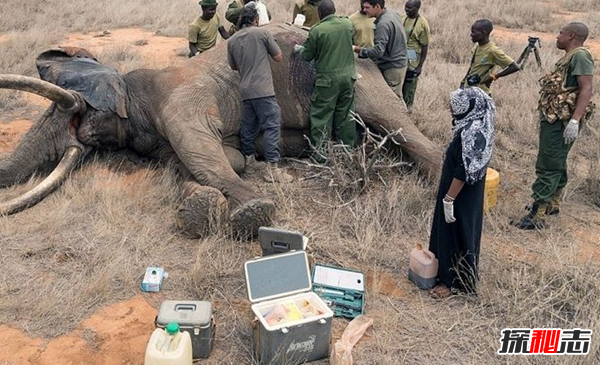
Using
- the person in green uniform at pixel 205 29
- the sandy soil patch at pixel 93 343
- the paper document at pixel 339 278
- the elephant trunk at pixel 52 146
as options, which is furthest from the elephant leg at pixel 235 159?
the person in green uniform at pixel 205 29

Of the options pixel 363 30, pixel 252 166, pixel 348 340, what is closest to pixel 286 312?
pixel 348 340

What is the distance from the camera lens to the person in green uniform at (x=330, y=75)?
21.0 feet

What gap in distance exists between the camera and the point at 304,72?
22.8 ft

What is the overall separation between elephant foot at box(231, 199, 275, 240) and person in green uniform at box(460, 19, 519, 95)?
289cm

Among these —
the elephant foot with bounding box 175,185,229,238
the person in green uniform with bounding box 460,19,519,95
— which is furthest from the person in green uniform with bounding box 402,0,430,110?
the elephant foot with bounding box 175,185,229,238

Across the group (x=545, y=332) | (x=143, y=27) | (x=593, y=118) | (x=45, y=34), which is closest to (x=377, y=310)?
(x=545, y=332)

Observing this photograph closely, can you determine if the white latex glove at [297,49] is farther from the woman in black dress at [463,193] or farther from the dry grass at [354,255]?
the woman in black dress at [463,193]

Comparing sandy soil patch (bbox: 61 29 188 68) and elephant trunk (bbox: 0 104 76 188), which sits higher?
elephant trunk (bbox: 0 104 76 188)

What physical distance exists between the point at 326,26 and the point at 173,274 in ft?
9.91

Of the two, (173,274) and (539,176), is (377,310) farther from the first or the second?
(539,176)

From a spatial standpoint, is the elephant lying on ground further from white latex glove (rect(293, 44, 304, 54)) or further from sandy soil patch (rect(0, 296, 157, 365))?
sandy soil patch (rect(0, 296, 157, 365))

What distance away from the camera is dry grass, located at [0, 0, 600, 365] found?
4.17m

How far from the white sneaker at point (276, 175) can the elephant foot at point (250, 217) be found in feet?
3.79

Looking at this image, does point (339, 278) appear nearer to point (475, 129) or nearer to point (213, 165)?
point (475, 129)
